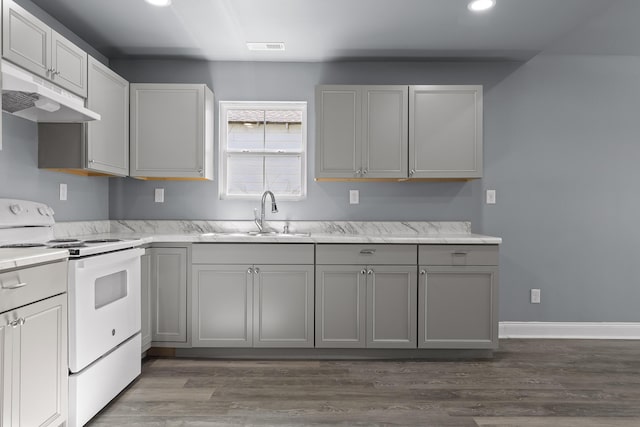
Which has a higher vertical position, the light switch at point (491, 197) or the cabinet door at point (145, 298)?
the light switch at point (491, 197)

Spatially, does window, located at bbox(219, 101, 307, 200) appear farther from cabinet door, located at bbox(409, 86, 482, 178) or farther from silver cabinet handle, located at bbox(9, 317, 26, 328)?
silver cabinet handle, located at bbox(9, 317, 26, 328)

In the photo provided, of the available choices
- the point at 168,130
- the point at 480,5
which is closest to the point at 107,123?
the point at 168,130

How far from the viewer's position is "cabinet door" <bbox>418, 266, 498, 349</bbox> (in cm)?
301

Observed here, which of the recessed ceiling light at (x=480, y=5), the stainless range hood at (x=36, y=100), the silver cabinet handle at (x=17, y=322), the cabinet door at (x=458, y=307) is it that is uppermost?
the recessed ceiling light at (x=480, y=5)

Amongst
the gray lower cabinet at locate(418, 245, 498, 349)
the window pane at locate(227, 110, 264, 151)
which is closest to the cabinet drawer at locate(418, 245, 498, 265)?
the gray lower cabinet at locate(418, 245, 498, 349)

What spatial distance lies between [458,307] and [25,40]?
3.17 meters

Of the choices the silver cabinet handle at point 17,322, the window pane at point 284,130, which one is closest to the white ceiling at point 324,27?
the window pane at point 284,130

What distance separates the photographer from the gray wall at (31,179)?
2.42 meters

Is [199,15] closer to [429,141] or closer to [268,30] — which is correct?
[268,30]

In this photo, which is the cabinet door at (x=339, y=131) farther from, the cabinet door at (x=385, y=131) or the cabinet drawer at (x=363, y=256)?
the cabinet drawer at (x=363, y=256)

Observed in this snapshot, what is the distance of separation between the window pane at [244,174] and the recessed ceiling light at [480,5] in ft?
6.64

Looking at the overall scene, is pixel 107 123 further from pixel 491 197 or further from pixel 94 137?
pixel 491 197

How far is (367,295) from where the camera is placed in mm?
3008

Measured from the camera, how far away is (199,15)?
2809 millimetres
